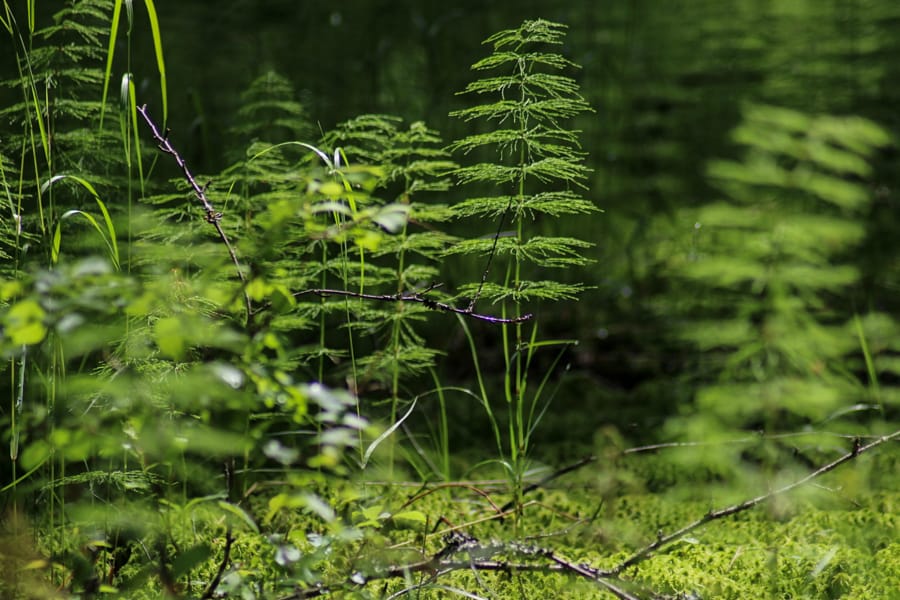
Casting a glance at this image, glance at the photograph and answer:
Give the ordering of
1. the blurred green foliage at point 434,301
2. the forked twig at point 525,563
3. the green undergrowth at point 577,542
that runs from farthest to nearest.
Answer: the green undergrowth at point 577,542
the forked twig at point 525,563
the blurred green foliage at point 434,301

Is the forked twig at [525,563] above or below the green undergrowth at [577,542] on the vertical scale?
above

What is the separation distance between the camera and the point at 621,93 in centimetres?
303

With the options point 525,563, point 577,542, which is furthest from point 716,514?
point 577,542

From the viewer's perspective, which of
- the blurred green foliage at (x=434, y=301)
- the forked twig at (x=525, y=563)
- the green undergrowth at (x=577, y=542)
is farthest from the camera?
the green undergrowth at (x=577, y=542)

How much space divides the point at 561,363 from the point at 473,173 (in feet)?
4.88

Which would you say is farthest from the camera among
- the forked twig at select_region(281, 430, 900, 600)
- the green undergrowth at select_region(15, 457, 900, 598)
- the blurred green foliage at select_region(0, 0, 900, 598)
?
the green undergrowth at select_region(15, 457, 900, 598)

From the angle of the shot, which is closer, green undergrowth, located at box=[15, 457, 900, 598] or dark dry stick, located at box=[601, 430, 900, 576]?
dark dry stick, located at box=[601, 430, 900, 576]

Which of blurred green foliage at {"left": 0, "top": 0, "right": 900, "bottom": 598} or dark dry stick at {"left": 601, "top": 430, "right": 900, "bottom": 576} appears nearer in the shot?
blurred green foliage at {"left": 0, "top": 0, "right": 900, "bottom": 598}

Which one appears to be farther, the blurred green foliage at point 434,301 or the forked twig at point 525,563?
the forked twig at point 525,563

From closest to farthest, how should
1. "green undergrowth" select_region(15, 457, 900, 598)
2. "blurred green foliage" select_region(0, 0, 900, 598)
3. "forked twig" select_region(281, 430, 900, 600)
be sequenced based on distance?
1. "blurred green foliage" select_region(0, 0, 900, 598)
2. "forked twig" select_region(281, 430, 900, 600)
3. "green undergrowth" select_region(15, 457, 900, 598)

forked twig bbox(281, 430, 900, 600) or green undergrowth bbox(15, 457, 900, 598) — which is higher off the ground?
forked twig bbox(281, 430, 900, 600)

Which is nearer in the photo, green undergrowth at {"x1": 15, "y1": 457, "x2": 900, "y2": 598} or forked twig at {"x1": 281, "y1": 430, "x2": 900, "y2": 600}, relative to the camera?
forked twig at {"x1": 281, "y1": 430, "x2": 900, "y2": 600}

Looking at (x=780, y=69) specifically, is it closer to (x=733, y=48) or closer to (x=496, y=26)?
(x=733, y=48)

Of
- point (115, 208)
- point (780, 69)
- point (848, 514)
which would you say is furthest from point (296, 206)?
point (780, 69)
